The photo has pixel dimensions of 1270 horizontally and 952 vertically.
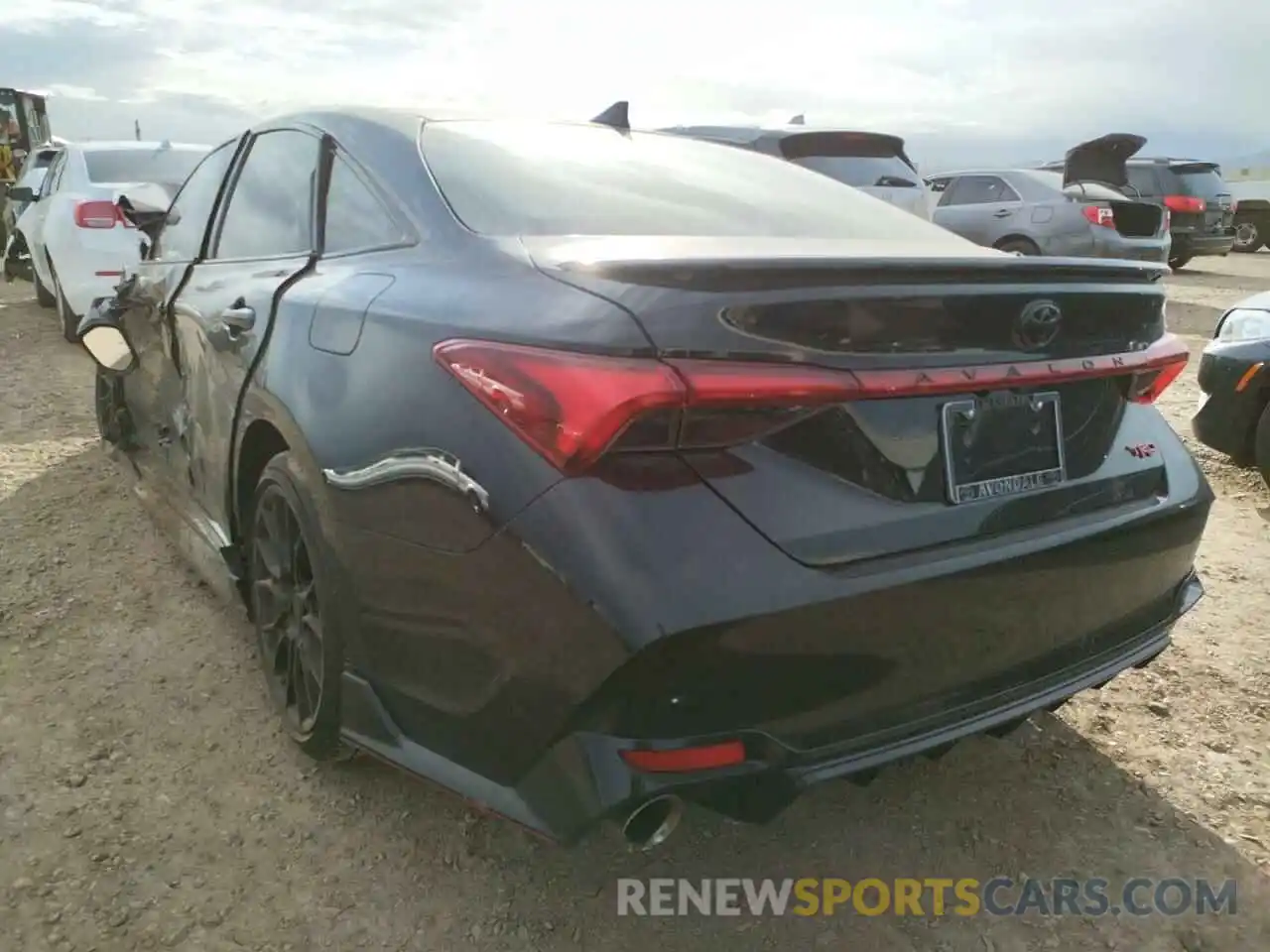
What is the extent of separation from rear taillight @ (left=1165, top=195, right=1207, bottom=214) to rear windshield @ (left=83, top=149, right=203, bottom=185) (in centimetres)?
1348

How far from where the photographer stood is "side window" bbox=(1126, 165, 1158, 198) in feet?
50.8

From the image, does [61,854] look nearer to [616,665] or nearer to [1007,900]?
[616,665]

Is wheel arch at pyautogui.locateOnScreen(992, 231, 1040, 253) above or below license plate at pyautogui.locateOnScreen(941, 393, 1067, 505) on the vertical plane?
below

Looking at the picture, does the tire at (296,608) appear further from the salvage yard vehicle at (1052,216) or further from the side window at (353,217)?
the salvage yard vehicle at (1052,216)

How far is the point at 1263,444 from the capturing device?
431cm

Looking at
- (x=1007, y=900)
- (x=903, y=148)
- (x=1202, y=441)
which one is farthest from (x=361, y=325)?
(x=903, y=148)

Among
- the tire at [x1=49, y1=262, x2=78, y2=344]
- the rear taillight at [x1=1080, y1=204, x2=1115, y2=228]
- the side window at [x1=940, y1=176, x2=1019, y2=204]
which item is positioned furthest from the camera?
the side window at [x1=940, y1=176, x2=1019, y2=204]

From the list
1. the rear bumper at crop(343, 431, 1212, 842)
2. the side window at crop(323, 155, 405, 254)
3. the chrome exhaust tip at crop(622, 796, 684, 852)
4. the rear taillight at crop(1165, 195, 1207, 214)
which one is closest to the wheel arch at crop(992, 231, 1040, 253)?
the rear taillight at crop(1165, 195, 1207, 214)

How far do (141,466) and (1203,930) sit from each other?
138 inches

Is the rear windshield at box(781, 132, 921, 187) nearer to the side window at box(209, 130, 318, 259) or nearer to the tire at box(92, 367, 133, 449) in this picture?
the tire at box(92, 367, 133, 449)

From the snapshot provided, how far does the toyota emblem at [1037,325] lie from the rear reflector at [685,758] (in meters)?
0.85

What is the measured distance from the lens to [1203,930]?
203 centimetres

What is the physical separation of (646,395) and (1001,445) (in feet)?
2.29

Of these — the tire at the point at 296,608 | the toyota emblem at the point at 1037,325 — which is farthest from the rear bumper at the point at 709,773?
the toyota emblem at the point at 1037,325
